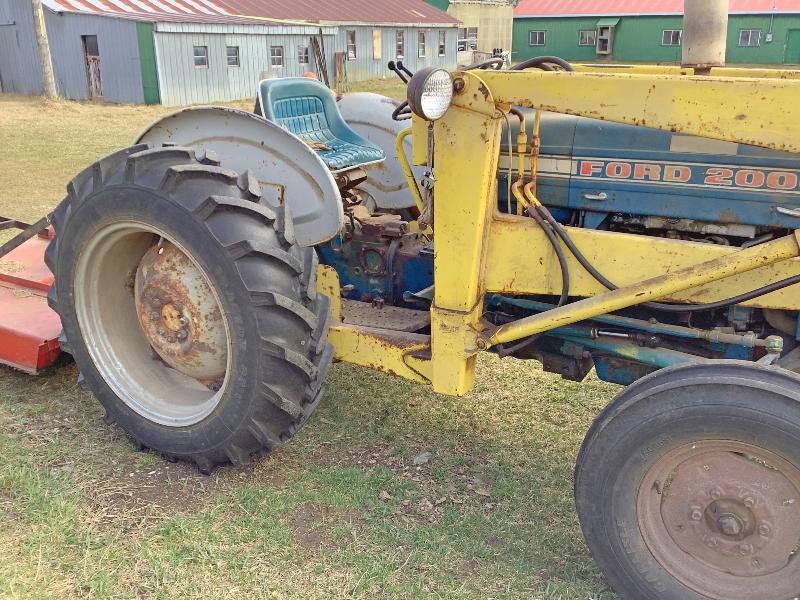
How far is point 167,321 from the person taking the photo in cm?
317

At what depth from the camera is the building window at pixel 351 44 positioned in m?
24.9

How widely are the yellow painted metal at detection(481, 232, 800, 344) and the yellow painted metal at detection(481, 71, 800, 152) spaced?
303 mm

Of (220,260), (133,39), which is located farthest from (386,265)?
(133,39)

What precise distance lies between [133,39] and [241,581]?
58.3 ft

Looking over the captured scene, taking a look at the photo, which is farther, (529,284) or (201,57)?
(201,57)

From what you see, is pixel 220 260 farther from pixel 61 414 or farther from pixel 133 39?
pixel 133 39

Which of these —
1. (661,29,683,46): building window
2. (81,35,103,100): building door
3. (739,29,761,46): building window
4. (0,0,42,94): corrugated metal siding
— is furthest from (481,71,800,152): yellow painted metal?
(739,29,761,46): building window

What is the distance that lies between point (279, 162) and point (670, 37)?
29.9 meters

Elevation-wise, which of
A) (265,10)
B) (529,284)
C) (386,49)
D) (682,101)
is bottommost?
(529,284)

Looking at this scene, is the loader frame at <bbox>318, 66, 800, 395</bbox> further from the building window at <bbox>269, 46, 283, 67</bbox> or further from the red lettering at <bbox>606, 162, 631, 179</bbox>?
the building window at <bbox>269, 46, 283, 67</bbox>

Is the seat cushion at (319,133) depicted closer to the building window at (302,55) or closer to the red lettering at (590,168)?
the red lettering at (590,168)

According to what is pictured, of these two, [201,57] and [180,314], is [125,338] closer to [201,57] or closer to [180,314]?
[180,314]

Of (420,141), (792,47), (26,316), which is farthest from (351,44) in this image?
(420,141)

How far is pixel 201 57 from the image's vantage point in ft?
63.5
